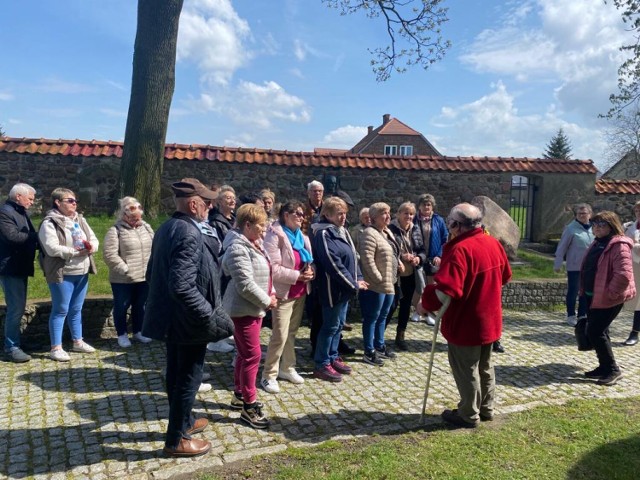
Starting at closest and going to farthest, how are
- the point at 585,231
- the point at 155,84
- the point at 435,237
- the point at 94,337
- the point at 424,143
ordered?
the point at 94,337, the point at 435,237, the point at 585,231, the point at 155,84, the point at 424,143

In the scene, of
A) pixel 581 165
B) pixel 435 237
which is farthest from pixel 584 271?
pixel 581 165

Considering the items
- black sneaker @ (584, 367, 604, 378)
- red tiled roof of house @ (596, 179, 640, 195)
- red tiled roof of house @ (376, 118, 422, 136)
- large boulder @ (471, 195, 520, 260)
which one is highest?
red tiled roof of house @ (376, 118, 422, 136)

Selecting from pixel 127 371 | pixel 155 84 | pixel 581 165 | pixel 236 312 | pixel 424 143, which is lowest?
pixel 127 371

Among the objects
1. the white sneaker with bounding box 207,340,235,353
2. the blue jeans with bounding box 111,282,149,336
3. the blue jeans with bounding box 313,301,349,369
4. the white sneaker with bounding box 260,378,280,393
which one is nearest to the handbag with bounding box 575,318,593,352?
the blue jeans with bounding box 313,301,349,369

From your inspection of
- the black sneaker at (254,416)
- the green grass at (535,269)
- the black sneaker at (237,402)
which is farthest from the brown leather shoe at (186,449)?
the green grass at (535,269)

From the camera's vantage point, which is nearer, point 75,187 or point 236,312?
point 236,312

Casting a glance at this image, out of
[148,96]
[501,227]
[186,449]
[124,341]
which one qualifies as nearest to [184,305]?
[186,449]

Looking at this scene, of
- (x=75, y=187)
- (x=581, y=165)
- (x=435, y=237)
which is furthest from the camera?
(x=581, y=165)

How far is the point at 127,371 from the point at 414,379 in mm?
2914

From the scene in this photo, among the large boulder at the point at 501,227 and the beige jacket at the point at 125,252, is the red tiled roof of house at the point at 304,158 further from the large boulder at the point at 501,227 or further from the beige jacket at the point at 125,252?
the beige jacket at the point at 125,252

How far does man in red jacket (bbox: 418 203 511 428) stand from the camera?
362cm

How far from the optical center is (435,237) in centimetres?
631

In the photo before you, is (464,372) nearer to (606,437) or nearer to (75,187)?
(606,437)

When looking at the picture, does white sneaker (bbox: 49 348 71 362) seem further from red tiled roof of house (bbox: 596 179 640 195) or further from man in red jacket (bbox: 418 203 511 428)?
red tiled roof of house (bbox: 596 179 640 195)
